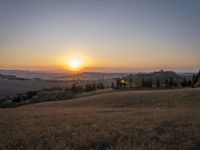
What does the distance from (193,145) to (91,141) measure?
13.9 ft

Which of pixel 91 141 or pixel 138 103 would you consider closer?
pixel 91 141

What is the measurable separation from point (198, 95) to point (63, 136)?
35.2 meters

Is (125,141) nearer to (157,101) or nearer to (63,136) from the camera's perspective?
(63,136)

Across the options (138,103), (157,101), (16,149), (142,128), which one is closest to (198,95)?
(157,101)

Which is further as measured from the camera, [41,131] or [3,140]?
[41,131]

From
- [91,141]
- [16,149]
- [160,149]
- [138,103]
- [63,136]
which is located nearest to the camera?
[160,149]

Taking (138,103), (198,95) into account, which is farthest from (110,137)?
(198,95)

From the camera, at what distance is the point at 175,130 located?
575 inches

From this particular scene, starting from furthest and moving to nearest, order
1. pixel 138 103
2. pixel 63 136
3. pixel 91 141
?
pixel 138 103 → pixel 63 136 → pixel 91 141

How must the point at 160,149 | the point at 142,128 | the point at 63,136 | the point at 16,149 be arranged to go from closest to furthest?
the point at 160,149
the point at 16,149
the point at 63,136
the point at 142,128

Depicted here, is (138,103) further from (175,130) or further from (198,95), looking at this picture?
(175,130)

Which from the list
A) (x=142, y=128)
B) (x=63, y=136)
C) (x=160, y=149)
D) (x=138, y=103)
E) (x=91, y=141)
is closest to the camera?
(x=160, y=149)

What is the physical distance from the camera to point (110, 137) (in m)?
13.1

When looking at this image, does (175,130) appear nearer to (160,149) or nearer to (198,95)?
(160,149)
